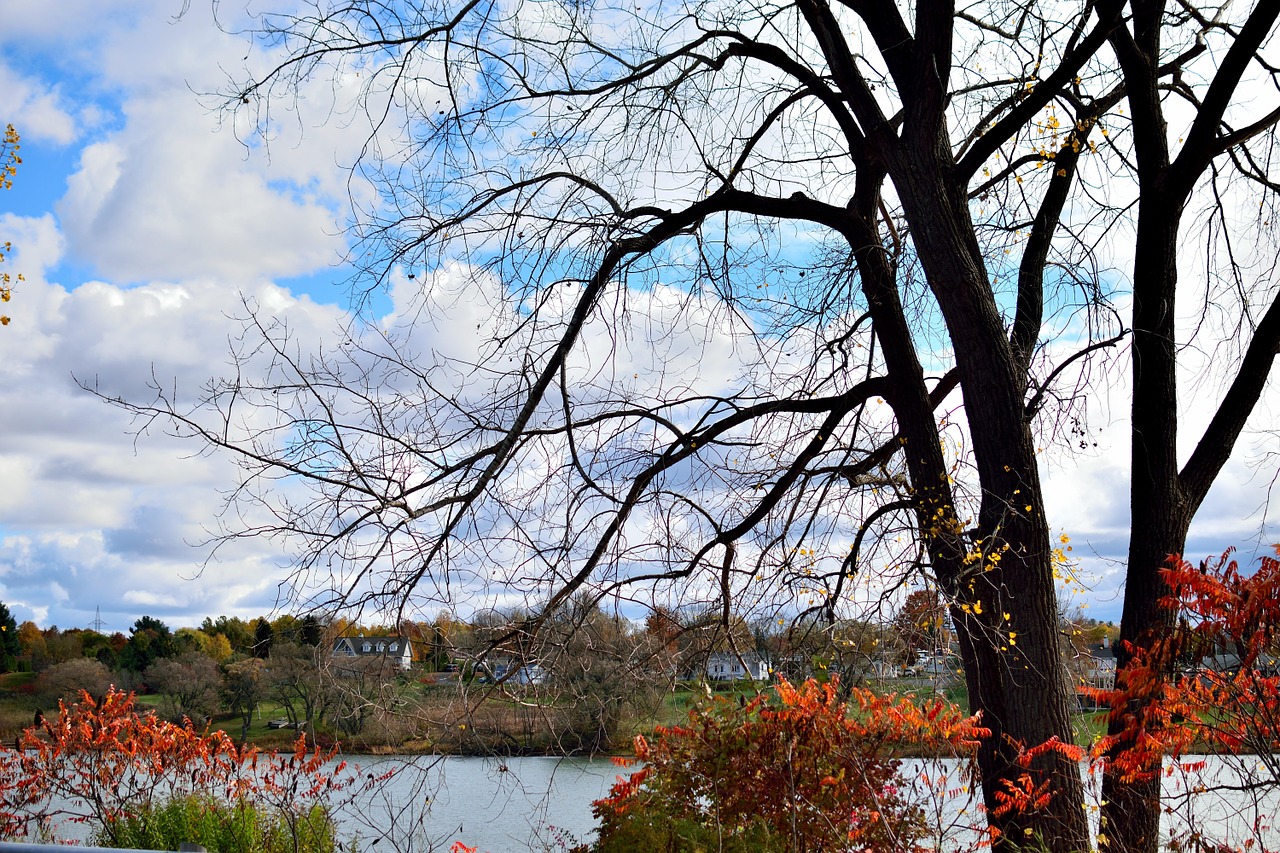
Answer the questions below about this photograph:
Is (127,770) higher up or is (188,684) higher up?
(188,684)

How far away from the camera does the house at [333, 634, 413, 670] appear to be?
226 inches

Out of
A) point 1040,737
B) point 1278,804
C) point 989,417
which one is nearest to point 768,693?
point 1040,737

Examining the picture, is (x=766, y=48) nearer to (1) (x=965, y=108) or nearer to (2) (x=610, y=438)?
(1) (x=965, y=108)

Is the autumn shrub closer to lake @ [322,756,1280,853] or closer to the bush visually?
lake @ [322,756,1280,853]

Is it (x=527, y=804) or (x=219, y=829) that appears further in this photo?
(x=527, y=804)

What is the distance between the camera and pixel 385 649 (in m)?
5.75

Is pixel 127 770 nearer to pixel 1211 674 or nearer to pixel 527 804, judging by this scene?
pixel 527 804

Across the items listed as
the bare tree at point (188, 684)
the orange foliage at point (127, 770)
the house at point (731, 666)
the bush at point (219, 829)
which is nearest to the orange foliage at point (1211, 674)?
the house at point (731, 666)

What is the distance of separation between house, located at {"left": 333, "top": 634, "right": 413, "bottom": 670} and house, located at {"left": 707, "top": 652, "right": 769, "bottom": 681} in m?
2.11

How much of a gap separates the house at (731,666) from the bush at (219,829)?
4145 mm

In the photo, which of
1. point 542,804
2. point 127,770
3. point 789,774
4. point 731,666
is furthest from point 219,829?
point 789,774

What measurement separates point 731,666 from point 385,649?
262 centimetres

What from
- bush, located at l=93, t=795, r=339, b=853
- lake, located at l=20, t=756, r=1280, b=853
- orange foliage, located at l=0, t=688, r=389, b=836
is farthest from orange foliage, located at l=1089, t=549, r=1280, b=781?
orange foliage, located at l=0, t=688, r=389, b=836

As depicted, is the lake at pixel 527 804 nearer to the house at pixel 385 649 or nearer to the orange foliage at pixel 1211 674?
the orange foliage at pixel 1211 674
